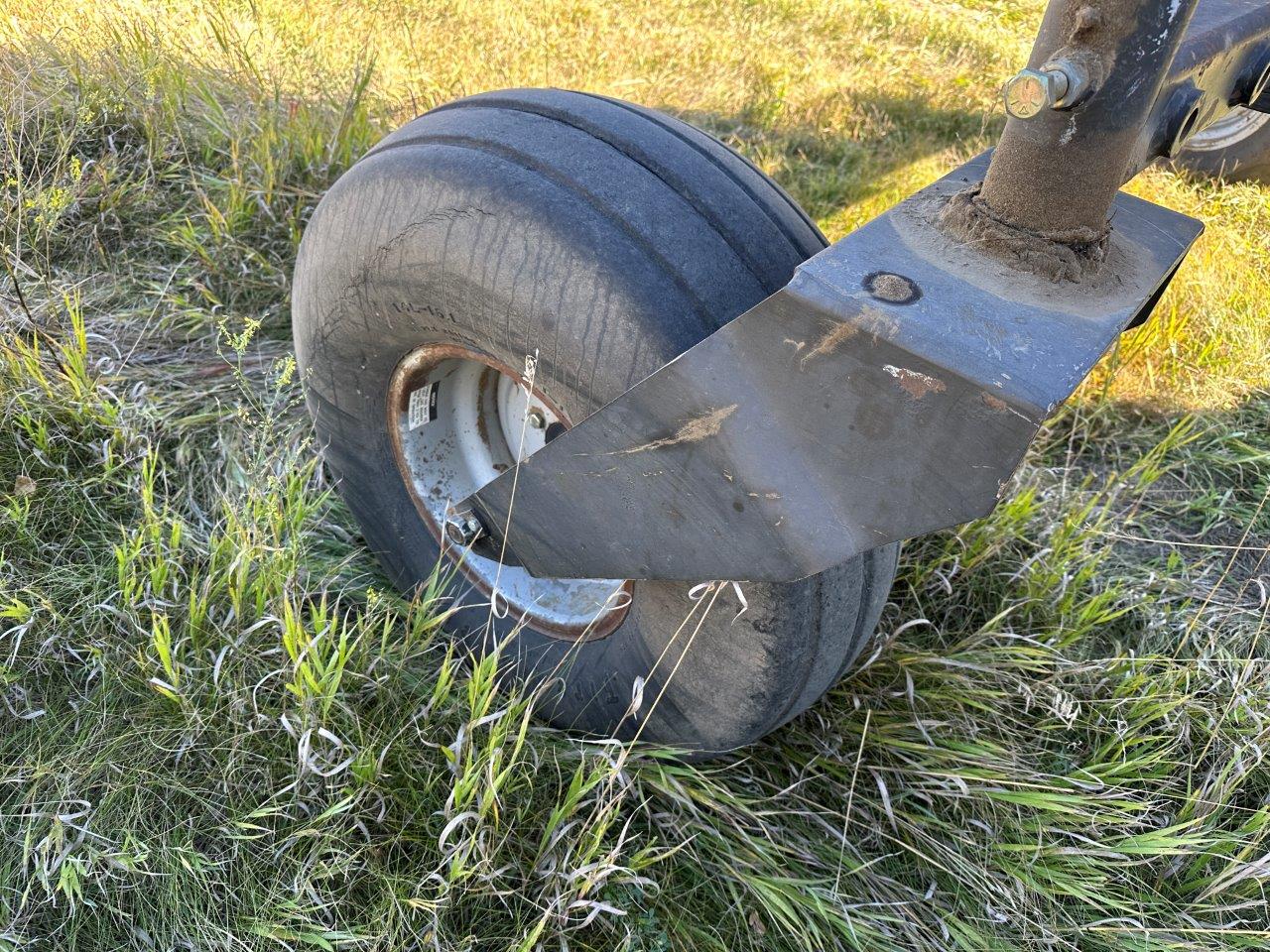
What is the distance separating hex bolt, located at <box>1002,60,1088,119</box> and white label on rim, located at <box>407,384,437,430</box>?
1.15 m

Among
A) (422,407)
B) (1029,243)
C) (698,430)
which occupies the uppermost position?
(1029,243)

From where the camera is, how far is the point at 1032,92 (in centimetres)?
109

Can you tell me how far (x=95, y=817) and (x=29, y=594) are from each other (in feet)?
→ 1.50

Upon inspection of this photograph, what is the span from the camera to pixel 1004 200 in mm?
1247

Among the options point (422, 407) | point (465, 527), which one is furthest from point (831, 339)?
point (422, 407)

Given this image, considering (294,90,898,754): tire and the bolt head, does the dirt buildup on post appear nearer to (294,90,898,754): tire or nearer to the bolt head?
the bolt head

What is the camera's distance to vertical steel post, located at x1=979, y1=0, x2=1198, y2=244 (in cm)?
110

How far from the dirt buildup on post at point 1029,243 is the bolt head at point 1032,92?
16 cm

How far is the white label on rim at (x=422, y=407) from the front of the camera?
1.87 meters

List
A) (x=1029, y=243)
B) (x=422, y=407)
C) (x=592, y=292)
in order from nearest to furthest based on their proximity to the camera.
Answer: (x=1029, y=243), (x=592, y=292), (x=422, y=407)

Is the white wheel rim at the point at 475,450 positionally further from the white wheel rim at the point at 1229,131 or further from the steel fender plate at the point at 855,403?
the white wheel rim at the point at 1229,131

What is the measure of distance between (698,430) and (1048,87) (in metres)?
0.57

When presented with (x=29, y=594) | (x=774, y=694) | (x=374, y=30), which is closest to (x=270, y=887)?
(x=29, y=594)

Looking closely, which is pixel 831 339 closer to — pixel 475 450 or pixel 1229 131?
pixel 475 450
